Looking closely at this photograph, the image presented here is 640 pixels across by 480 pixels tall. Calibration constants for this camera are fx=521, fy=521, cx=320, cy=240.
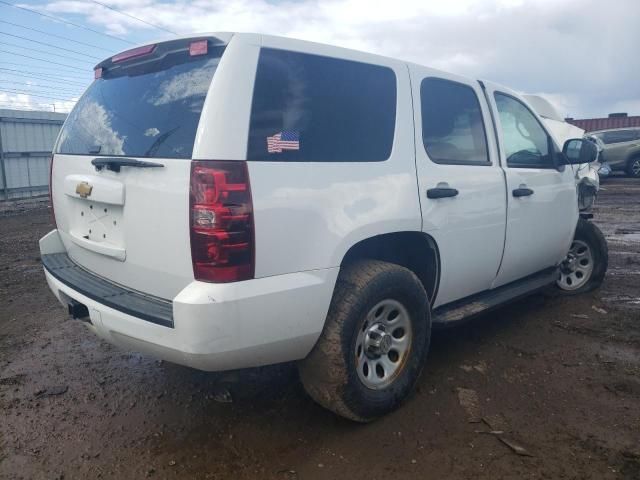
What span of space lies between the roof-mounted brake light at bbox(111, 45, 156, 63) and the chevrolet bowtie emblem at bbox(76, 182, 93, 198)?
730 mm

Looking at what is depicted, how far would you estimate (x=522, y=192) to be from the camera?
3738mm

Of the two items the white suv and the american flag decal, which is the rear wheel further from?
the american flag decal

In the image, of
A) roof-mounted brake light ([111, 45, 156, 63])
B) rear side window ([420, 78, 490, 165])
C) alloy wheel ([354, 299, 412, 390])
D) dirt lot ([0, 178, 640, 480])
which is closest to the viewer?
dirt lot ([0, 178, 640, 480])

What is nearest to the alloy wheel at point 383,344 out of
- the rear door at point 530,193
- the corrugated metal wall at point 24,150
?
the rear door at point 530,193

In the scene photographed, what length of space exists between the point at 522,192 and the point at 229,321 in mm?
2491

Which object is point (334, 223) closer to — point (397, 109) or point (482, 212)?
point (397, 109)

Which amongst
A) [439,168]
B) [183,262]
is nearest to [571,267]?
[439,168]

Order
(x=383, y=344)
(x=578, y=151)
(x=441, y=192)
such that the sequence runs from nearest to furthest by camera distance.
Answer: (x=383, y=344)
(x=441, y=192)
(x=578, y=151)

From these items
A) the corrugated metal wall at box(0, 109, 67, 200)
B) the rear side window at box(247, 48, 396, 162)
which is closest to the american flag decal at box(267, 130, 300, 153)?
the rear side window at box(247, 48, 396, 162)

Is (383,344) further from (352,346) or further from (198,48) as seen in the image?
(198,48)

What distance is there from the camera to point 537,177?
399 cm

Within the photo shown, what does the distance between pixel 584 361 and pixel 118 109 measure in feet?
11.2

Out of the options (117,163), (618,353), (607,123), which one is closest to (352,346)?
(117,163)

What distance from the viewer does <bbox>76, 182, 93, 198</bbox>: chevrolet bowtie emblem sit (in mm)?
2708
